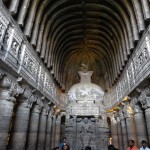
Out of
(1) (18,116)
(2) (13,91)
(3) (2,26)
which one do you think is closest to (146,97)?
(2) (13,91)

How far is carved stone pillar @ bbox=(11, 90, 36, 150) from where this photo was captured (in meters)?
10.3

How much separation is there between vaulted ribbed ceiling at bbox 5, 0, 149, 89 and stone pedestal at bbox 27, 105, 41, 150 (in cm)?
515

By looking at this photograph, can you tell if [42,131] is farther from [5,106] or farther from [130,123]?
[130,123]

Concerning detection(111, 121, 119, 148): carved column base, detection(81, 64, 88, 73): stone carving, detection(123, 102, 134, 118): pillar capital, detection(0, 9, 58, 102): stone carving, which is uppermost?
detection(81, 64, 88, 73): stone carving

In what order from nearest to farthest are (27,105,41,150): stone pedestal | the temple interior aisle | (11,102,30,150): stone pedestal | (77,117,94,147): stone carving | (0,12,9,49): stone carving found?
(0,12,9,49): stone carving → the temple interior aisle → (11,102,30,150): stone pedestal → (27,105,41,150): stone pedestal → (77,117,94,147): stone carving

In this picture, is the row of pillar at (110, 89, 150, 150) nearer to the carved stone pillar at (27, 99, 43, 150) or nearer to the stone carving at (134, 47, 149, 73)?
the stone carving at (134, 47, 149, 73)

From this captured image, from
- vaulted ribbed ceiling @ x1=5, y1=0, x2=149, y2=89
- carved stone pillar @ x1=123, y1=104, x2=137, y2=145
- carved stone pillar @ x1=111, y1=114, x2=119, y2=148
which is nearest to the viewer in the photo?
vaulted ribbed ceiling @ x1=5, y1=0, x2=149, y2=89

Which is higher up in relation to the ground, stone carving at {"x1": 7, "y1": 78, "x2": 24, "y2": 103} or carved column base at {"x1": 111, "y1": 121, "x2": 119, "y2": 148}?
stone carving at {"x1": 7, "y1": 78, "x2": 24, "y2": 103}

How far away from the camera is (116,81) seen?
2109cm

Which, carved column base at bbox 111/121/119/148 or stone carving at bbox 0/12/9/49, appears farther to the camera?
carved column base at bbox 111/121/119/148

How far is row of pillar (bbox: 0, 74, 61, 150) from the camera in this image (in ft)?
28.2

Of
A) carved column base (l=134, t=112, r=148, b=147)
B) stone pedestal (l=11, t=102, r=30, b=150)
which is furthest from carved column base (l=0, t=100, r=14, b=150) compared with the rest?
carved column base (l=134, t=112, r=148, b=147)

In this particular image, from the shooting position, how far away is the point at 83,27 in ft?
68.6

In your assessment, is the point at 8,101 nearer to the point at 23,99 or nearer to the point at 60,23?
the point at 23,99
